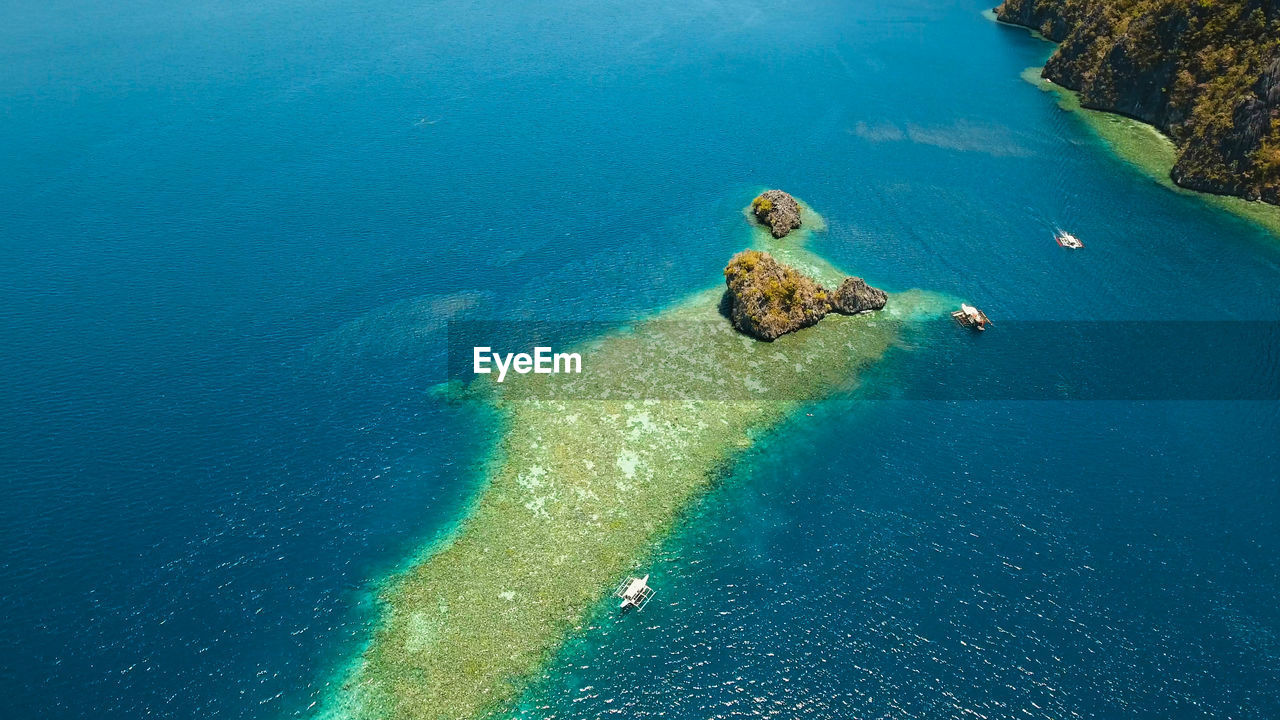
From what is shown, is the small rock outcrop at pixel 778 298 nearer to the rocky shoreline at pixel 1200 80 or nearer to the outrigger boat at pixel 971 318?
the outrigger boat at pixel 971 318

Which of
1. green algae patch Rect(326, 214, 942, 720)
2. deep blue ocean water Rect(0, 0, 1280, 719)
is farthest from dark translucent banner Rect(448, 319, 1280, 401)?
deep blue ocean water Rect(0, 0, 1280, 719)

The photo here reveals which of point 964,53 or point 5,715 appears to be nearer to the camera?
point 5,715

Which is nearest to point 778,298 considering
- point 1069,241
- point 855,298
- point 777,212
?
point 855,298

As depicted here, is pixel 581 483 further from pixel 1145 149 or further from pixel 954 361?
pixel 1145 149

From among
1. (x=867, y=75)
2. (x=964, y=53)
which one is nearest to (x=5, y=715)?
(x=867, y=75)

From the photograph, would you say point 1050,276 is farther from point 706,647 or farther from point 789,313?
point 706,647

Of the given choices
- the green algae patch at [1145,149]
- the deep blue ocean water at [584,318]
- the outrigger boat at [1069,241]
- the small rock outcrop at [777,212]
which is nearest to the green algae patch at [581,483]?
the deep blue ocean water at [584,318]
